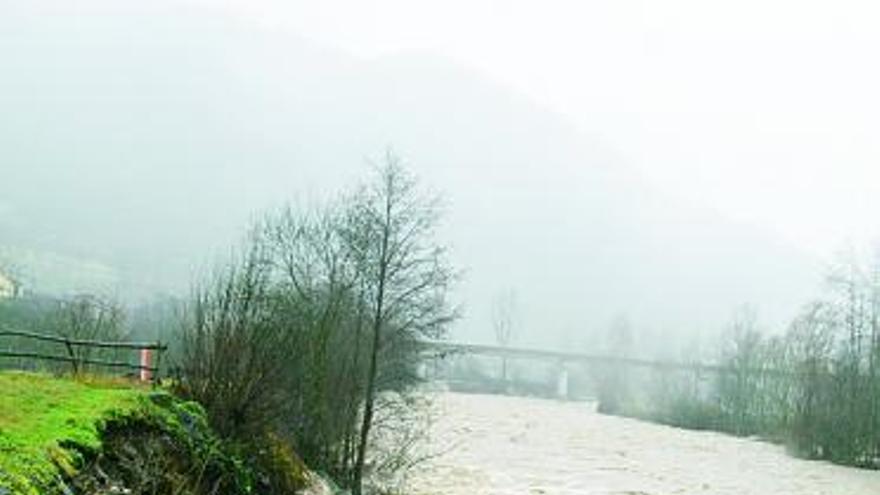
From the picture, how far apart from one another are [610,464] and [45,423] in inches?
1767

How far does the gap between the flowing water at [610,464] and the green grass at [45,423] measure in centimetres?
1913

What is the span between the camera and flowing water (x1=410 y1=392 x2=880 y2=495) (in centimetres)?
4388

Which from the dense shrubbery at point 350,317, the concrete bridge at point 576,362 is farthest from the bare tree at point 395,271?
the concrete bridge at point 576,362

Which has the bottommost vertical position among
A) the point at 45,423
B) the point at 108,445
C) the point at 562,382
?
the point at 108,445

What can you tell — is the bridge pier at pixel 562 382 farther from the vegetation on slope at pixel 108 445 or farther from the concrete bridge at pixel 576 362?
the vegetation on slope at pixel 108 445

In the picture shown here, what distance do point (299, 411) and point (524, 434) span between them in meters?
49.9

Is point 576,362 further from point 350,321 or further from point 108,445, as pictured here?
point 108,445

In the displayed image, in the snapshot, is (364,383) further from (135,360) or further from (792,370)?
(792,370)

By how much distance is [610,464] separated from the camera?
2199 inches

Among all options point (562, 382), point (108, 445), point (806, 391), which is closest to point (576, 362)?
point (562, 382)

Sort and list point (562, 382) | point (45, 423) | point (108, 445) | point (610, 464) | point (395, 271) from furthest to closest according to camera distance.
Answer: point (562, 382) → point (610, 464) → point (395, 271) → point (108, 445) → point (45, 423)

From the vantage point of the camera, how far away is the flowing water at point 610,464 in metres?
43.9

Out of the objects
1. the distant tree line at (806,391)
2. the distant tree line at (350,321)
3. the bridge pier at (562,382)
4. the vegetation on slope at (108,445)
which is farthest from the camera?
the bridge pier at (562,382)

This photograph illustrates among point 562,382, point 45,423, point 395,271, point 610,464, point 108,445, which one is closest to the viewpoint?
point 45,423
